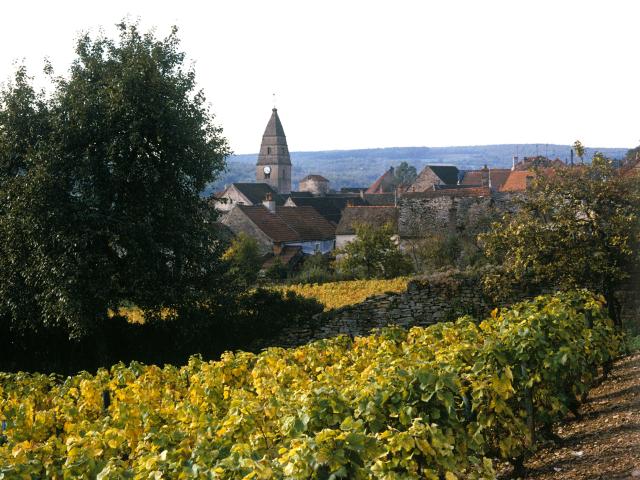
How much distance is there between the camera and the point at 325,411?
6.64m

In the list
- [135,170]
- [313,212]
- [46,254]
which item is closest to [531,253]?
[135,170]

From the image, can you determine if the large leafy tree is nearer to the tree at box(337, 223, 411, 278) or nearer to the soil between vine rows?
the soil between vine rows

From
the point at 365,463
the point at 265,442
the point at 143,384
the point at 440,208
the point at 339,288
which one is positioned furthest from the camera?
the point at 440,208

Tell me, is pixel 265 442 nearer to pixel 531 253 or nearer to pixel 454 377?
pixel 454 377

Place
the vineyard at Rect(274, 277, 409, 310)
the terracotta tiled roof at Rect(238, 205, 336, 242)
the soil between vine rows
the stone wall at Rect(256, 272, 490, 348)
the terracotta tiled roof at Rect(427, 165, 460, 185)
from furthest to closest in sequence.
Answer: the terracotta tiled roof at Rect(427, 165, 460, 185) < the terracotta tiled roof at Rect(238, 205, 336, 242) < the vineyard at Rect(274, 277, 409, 310) < the stone wall at Rect(256, 272, 490, 348) < the soil between vine rows

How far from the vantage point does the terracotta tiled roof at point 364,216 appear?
166ft

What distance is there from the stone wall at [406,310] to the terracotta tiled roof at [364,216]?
→ 2839cm

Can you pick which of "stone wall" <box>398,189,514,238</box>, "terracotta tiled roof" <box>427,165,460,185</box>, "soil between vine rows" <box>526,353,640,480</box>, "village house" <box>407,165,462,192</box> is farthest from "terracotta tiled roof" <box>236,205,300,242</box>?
"terracotta tiled roof" <box>427,165,460,185</box>

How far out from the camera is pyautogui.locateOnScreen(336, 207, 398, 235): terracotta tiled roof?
50450 mm

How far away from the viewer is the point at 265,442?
21.3ft

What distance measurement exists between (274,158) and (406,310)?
113 meters

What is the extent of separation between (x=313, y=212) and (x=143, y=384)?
5622 centimetres

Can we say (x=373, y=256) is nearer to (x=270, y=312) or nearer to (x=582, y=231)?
(x=270, y=312)

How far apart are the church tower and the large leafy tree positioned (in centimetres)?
11347
